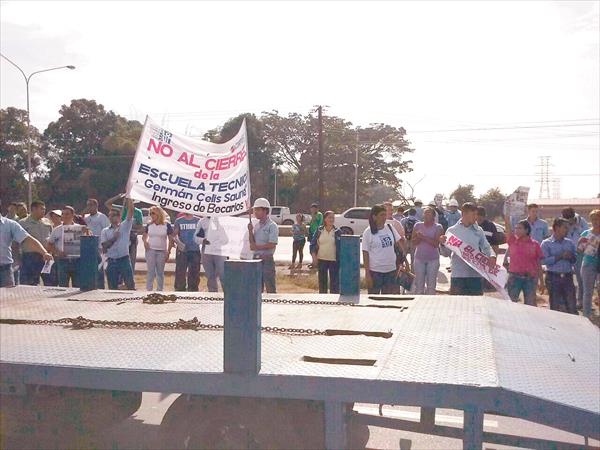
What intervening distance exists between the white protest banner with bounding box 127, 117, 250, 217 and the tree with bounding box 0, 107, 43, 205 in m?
43.2

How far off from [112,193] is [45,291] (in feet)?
154

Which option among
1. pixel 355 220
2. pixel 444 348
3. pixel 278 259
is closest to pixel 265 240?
pixel 444 348

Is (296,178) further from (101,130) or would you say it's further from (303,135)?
(101,130)

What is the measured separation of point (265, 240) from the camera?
30.5 ft

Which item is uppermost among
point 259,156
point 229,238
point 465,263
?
point 259,156

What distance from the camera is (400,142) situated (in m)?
60.7

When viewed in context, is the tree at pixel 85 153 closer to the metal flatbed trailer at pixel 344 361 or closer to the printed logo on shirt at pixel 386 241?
the printed logo on shirt at pixel 386 241

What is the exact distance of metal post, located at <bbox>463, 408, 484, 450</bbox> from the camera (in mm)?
2537

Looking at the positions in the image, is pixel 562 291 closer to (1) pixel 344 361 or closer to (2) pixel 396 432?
(2) pixel 396 432

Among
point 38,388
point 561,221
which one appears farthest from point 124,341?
point 561,221

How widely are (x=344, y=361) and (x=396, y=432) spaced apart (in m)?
2.24

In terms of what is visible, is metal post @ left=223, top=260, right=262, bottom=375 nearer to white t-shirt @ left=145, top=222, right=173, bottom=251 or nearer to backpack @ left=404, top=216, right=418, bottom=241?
white t-shirt @ left=145, top=222, right=173, bottom=251

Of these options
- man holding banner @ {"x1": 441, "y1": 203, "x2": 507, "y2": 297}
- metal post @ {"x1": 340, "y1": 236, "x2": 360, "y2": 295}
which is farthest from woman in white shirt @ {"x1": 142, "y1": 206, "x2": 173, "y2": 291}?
metal post @ {"x1": 340, "y1": 236, "x2": 360, "y2": 295}

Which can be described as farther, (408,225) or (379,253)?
(408,225)
